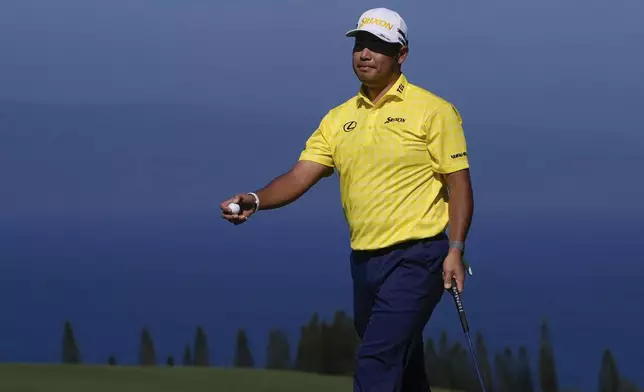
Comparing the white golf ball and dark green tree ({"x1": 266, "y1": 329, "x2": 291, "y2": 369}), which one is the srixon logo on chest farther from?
dark green tree ({"x1": 266, "y1": 329, "x2": 291, "y2": 369})

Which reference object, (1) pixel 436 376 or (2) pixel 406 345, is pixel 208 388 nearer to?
(1) pixel 436 376

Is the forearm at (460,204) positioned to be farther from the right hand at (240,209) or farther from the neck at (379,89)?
the right hand at (240,209)

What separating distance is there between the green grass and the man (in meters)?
3.63

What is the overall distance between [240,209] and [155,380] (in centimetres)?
428

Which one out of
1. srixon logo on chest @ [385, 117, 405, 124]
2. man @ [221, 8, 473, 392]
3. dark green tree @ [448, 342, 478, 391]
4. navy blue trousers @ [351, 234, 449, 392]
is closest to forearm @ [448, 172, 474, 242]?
man @ [221, 8, 473, 392]

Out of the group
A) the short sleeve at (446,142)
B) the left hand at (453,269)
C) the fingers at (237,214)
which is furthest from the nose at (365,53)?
the left hand at (453,269)

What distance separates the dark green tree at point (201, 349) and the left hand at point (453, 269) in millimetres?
4909

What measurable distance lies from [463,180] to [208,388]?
4.40 metres

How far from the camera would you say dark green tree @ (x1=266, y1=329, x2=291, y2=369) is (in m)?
11.1

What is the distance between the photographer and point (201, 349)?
1137 cm

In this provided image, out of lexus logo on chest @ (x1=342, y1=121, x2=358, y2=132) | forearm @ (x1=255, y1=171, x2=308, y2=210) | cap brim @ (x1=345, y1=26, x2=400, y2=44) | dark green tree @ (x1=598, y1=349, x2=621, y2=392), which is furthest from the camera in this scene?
dark green tree @ (x1=598, y1=349, x2=621, y2=392)

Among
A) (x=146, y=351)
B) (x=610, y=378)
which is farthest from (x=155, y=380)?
(x=610, y=378)

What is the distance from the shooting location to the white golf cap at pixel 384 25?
679cm

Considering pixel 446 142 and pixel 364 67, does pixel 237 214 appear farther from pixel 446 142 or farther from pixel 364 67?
pixel 446 142
